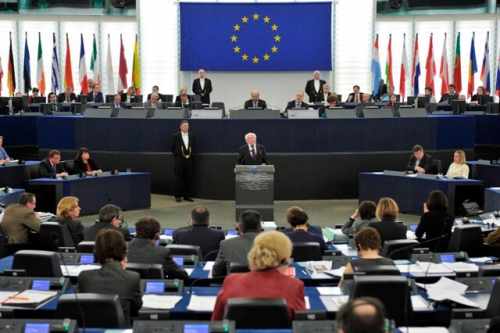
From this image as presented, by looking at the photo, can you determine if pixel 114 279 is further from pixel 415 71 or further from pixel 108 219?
pixel 415 71

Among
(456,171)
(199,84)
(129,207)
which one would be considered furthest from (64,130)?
(456,171)

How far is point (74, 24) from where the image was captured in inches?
1088

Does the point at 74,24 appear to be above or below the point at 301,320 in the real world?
above

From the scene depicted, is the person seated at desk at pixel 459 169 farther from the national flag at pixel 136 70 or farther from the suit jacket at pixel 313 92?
the national flag at pixel 136 70

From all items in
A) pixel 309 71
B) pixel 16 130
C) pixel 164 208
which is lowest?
pixel 164 208

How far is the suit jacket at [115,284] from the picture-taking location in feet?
20.0

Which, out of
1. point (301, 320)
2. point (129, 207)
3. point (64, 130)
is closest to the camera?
point (301, 320)

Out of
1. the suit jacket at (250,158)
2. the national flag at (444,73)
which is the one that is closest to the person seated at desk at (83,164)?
the suit jacket at (250,158)

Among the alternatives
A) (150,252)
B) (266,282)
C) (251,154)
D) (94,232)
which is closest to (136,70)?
(251,154)

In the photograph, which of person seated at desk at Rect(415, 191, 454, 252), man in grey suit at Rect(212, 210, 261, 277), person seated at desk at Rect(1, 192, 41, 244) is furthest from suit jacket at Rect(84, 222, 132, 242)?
person seated at desk at Rect(415, 191, 454, 252)

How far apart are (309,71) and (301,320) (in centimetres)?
2088

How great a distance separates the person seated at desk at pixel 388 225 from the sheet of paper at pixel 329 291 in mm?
2340

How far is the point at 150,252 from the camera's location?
744 centimetres

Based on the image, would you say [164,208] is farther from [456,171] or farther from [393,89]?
[393,89]
